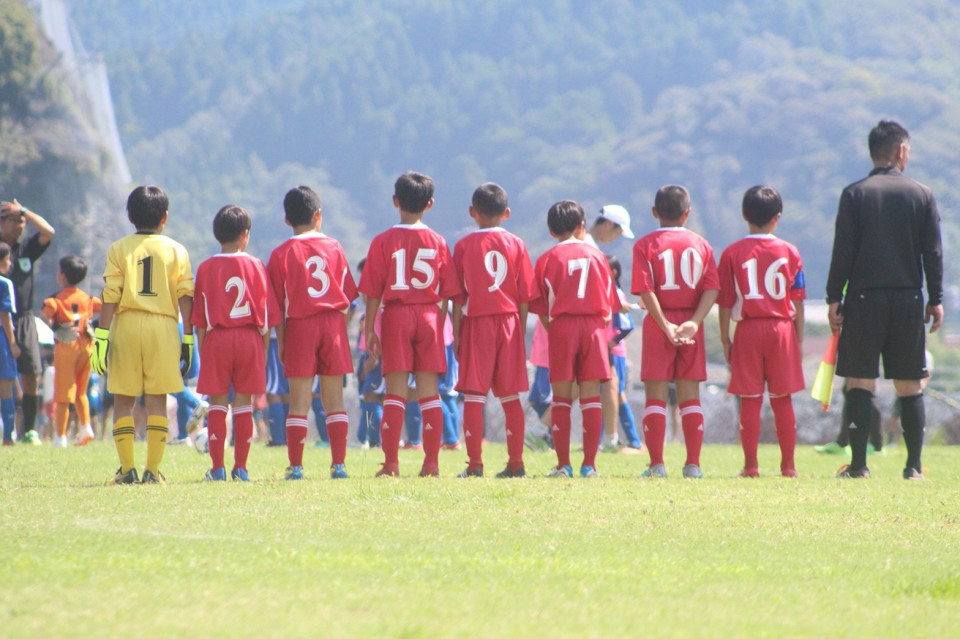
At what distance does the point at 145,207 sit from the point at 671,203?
343cm

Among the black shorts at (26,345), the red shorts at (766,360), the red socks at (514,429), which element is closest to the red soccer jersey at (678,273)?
the red shorts at (766,360)

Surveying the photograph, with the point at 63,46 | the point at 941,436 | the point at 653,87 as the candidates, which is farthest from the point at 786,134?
the point at 941,436

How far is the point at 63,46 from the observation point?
249 feet

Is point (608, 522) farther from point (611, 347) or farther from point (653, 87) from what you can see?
point (653, 87)

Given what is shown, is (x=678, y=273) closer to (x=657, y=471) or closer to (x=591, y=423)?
(x=591, y=423)

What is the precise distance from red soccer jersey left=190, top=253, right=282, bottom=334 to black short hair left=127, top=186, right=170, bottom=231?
42 centimetres

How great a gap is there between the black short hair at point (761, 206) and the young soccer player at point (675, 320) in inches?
15.2

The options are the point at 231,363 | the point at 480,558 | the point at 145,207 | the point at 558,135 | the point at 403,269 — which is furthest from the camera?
the point at 558,135

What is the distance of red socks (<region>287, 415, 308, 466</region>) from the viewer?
815 centimetres

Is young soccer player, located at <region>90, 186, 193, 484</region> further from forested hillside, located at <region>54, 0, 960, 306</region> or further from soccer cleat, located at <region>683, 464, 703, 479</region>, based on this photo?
forested hillside, located at <region>54, 0, 960, 306</region>

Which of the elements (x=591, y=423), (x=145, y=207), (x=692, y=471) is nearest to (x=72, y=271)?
(x=145, y=207)

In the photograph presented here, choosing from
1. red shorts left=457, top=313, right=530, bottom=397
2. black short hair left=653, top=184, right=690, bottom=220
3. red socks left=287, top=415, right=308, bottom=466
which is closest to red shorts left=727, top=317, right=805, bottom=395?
black short hair left=653, top=184, right=690, bottom=220

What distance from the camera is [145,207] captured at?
25.9 feet

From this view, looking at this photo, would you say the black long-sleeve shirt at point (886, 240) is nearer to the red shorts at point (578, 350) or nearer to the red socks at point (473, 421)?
the red shorts at point (578, 350)
